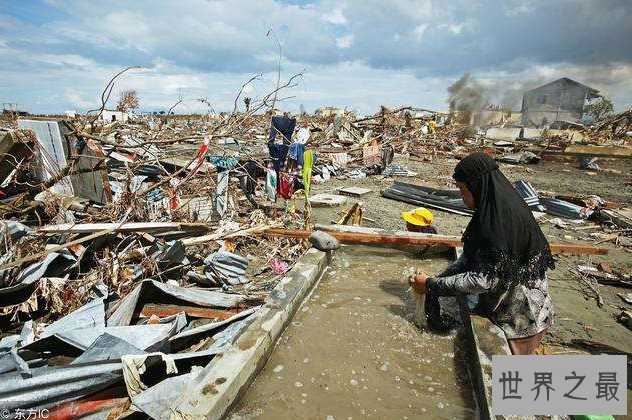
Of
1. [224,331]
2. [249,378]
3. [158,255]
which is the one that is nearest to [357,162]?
[158,255]

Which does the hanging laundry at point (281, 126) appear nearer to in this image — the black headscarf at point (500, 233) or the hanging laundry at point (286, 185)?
the hanging laundry at point (286, 185)

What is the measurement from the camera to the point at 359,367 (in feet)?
8.46

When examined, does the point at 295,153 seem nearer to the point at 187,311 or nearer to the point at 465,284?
the point at 187,311

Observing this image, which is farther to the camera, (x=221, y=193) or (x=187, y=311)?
(x=221, y=193)

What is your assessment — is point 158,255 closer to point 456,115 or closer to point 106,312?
point 106,312

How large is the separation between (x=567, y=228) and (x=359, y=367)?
291 inches

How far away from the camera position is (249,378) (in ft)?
7.55

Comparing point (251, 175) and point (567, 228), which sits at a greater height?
point (251, 175)

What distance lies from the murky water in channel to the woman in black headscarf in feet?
1.67

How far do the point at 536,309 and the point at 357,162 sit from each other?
41.0 feet

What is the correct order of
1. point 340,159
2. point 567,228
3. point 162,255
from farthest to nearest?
point 340,159
point 567,228
point 162,255

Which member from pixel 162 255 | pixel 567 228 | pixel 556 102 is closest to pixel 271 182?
pixel 162 255

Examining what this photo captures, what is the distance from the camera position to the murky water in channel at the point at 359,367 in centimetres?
220

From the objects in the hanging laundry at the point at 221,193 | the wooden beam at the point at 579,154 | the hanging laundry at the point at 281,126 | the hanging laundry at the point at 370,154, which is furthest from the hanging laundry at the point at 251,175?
the wooden beam at the point at 579,154
